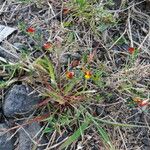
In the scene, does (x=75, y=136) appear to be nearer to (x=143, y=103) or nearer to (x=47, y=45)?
(x=143, y=103)

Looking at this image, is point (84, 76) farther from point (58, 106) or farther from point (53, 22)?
point (53, 22)

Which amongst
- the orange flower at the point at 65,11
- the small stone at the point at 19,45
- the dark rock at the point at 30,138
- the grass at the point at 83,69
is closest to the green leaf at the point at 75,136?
the grass at the point at 83,69

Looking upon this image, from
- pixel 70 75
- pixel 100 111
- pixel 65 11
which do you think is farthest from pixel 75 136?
pixel 65 11

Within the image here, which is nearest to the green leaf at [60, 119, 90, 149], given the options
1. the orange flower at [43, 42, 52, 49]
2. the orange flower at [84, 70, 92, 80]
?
the orange flower at [84, 70, 92, 80]

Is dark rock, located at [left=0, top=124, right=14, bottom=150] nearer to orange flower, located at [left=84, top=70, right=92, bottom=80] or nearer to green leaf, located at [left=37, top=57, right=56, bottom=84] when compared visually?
green leaf, located at [left=37, top=57, right=56, bottom=84]

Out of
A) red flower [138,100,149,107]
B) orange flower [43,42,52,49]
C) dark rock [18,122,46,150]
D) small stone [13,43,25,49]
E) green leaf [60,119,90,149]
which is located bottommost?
red flower [138,100,149,107]

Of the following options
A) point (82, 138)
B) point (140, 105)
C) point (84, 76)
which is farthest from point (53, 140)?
point (140, 105)
